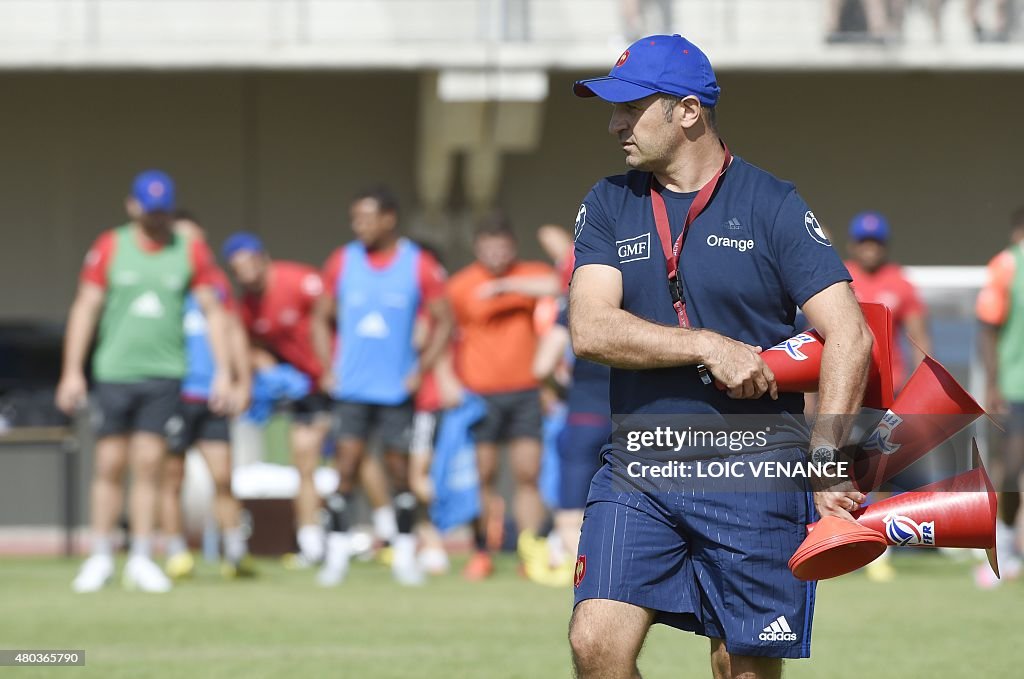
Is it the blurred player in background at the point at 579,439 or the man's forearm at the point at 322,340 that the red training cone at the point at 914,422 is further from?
the man's forearm at the point at 322,340

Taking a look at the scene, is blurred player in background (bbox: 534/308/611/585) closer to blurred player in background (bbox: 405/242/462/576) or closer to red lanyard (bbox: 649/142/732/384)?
blurred player in background (bbox: 405/242/462/576)

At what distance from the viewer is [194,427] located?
11.3m

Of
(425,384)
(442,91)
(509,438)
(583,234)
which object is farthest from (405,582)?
(583,234)

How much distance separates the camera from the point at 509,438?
1152cm

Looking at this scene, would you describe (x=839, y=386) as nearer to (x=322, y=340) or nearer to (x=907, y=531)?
(x=907, y=531)

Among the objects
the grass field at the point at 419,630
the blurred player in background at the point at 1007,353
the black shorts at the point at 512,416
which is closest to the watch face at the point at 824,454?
the grass field at the point at 419,630

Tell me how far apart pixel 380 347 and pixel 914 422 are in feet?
22.5

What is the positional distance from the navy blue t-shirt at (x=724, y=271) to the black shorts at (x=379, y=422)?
659 centimetres

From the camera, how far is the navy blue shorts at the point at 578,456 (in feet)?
32.0

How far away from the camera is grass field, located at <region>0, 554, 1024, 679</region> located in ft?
22.9

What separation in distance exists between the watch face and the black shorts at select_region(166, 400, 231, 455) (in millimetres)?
7485

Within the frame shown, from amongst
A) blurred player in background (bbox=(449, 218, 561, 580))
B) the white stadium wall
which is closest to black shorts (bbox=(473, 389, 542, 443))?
blurred player in background (bbox=(449, 218, 561, 580))

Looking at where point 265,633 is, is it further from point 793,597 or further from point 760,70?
point 760,70

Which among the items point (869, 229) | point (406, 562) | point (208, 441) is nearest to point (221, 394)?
point (208, 441)
